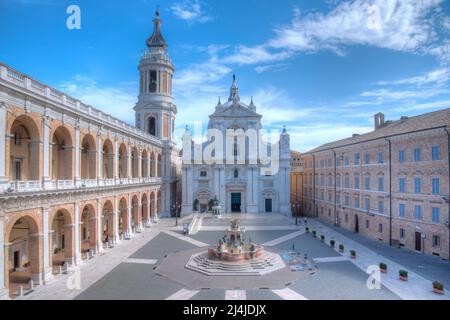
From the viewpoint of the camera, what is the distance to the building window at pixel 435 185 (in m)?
26.6

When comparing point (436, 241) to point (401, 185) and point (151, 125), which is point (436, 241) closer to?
point (401, 185)

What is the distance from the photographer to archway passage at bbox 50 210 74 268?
2384cm

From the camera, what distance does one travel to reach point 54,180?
21859 millimetres

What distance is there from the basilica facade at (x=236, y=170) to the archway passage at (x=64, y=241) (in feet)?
84.0

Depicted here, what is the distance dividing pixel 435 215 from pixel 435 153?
5.63 meters

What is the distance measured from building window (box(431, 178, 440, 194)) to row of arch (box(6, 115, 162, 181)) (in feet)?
103

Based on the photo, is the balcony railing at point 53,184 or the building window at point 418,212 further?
the building window at point 418,212

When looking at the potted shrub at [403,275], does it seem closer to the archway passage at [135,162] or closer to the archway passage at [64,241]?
the archway passage at [64,241]

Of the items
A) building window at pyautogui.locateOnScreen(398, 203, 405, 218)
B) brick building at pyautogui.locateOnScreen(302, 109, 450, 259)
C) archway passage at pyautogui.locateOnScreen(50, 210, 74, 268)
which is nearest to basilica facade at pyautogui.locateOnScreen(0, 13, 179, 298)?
archway passage at pyautogui.locateOnScreen(50, 210, 74, 268)

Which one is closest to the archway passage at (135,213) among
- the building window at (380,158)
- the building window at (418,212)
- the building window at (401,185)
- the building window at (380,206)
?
the building window at (380,206)

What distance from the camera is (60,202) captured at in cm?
2236

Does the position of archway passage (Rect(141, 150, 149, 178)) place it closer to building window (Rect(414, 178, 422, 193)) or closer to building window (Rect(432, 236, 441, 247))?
building window (Rect(414, 178, 422, 193))
